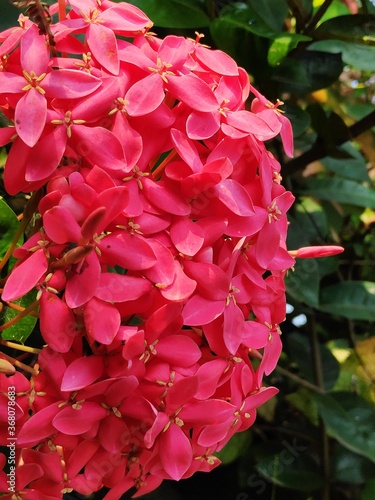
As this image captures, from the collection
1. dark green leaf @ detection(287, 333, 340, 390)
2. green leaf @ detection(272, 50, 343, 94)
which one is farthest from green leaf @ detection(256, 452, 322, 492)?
green leaf @ detection(272, 50, 343, 94)

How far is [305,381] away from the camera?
958 mm

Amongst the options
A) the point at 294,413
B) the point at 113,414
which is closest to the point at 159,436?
the point at 113,414

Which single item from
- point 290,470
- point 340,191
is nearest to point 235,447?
point 290,470

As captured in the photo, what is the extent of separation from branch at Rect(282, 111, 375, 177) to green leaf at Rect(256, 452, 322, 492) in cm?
40

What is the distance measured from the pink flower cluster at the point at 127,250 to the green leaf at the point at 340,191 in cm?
56

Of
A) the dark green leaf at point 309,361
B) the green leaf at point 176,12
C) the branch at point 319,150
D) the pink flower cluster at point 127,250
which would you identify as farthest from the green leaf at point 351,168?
the pink flower cluster at point 127,250

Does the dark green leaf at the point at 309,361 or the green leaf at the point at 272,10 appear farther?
the dark green leaf at the point at 309,361

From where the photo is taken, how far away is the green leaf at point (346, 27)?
76cm

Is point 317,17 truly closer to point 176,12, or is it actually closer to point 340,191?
point 176,12

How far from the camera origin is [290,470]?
→ 909 millimetres

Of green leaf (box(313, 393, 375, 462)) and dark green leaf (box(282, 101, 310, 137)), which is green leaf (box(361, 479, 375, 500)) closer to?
green leaf (box(313, 393, 375, 462))

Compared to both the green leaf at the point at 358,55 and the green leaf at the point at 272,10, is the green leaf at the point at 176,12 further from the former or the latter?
the green leaf at the point at 358,55

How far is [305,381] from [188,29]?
0.53 m

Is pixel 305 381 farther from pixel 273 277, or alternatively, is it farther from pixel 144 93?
pixel 144 93
